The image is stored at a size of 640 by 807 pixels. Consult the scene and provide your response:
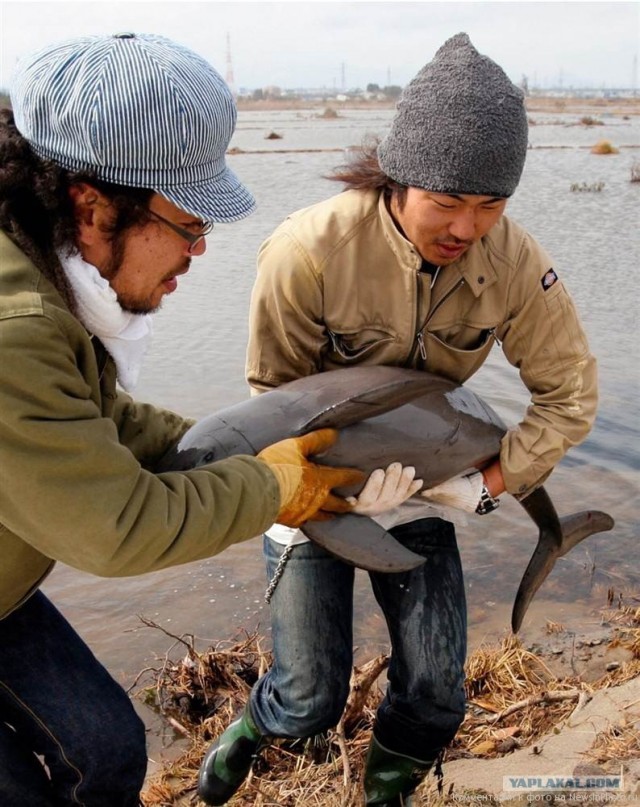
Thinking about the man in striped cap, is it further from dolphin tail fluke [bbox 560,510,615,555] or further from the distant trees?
the distant trees

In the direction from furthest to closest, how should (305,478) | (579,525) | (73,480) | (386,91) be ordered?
1. (386,91)
2. (579,525)
3. (305,478)
4. (73,480)

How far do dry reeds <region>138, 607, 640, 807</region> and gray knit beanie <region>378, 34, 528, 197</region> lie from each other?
1917mm

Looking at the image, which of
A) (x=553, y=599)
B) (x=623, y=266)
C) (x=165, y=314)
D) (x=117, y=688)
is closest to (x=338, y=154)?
(x=623, y=266)

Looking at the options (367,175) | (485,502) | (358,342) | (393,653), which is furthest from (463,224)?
(393,653)

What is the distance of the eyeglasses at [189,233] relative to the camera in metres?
2.28

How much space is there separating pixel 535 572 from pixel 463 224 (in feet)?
5.31

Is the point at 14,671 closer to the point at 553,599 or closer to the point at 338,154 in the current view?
the point at 553,599

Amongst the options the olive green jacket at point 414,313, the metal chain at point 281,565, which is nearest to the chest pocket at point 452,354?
the olive green jacket at point 414,313

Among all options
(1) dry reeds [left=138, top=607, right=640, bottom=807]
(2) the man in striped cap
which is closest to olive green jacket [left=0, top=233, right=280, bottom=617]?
(2) the man in striped cap

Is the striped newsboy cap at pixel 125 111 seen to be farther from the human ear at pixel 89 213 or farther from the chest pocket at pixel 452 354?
the chest pocket at pixel 452 354

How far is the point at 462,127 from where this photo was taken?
2822 millimetres

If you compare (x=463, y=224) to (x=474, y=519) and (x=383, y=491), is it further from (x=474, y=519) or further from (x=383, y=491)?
(x=474, y=519)

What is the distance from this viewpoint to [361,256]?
3115 mm

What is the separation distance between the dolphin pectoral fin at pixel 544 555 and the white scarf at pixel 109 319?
2.02m
